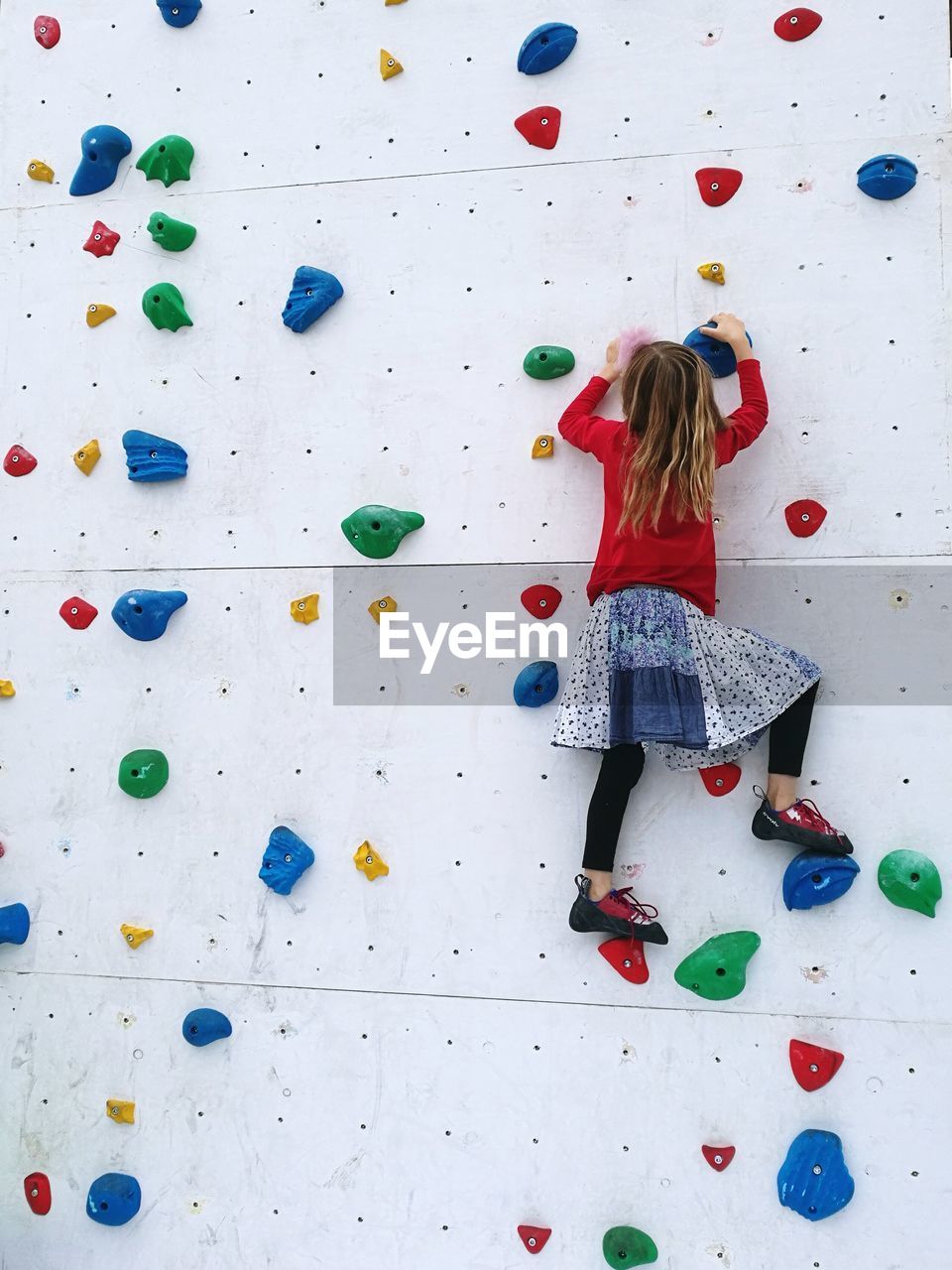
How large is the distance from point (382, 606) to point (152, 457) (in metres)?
0.62

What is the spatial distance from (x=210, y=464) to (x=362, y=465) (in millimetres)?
357

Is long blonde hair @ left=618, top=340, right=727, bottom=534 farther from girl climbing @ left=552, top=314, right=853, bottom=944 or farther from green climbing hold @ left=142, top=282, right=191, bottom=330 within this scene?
green climbing hold @ left=142, top=282, right=191, bottom=330

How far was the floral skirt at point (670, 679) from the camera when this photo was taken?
1.81m

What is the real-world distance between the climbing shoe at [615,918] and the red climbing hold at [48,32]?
7.48 feet

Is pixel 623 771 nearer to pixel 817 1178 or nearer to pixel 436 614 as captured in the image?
pixel 436 614

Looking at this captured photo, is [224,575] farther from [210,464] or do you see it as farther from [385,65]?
[385,65]

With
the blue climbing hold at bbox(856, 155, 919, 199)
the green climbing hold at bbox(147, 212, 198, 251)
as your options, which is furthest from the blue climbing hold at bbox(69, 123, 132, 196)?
the blue climbing hold at bbox(856, 155, 919, 199)

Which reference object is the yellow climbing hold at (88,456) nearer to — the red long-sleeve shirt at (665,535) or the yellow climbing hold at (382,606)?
the yellow climbing hold at (382,606)

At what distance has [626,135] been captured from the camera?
207cm

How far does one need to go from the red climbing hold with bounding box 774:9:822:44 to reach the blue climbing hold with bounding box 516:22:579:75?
0.42 m

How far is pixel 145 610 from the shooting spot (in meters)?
2.17

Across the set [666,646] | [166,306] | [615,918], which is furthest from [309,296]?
[615,918]

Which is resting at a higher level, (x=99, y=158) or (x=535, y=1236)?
(x=99, y=158)

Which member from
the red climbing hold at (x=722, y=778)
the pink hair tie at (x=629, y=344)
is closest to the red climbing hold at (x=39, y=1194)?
the red climbing hold at (x=722, y=778)
